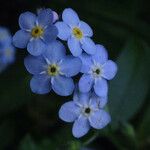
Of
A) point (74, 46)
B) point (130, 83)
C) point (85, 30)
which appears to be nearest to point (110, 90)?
point (130, 83)

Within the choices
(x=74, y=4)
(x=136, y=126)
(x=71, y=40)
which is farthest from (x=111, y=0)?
(x=71, y=40)

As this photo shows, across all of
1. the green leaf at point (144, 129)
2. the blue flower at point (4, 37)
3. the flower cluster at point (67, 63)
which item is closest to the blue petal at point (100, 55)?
the flower cluster at point (67, 63)

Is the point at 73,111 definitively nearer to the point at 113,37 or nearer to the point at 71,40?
the point at 71,40

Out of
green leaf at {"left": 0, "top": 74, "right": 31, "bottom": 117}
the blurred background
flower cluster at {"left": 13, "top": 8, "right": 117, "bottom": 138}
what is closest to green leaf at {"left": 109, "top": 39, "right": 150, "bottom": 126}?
the blurred background

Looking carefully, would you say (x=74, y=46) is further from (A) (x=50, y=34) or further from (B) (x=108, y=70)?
(B) (x=108, y=70)

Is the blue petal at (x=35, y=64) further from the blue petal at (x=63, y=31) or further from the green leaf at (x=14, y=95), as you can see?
the green leaf at (x=14, y=95)

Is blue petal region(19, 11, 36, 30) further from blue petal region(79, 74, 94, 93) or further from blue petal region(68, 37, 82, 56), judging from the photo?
blue petal region(79, 74, 94, 93)
